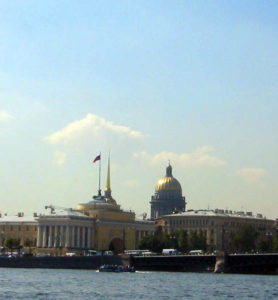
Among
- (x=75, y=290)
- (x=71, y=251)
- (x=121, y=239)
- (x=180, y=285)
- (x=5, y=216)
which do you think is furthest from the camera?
(x=5, y=216)

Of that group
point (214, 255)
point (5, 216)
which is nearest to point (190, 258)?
point (214, 255)

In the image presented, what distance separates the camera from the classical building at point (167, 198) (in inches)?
7559

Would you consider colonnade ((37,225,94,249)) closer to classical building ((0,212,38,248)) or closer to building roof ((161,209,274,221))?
classical building ((0,212,38,248))

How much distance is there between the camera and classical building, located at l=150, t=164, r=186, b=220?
192000mm

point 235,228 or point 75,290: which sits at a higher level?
point 235,228

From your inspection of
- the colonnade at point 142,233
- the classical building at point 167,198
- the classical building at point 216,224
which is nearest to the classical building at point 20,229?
the colonnade at point 142,233

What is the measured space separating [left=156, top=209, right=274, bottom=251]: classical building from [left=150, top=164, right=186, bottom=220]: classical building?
749 inches

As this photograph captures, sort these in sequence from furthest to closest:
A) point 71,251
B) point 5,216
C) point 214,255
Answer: point 5,216 → point 71,251 → point 214,255

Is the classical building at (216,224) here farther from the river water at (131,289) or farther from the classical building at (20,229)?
the river water at (131,289)

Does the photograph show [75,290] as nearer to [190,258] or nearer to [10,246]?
[190,258]

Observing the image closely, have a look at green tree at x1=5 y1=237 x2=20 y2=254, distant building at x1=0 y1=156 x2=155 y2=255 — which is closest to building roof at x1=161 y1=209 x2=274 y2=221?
distant building at x1=0 y1=156 x2=155 y2=255

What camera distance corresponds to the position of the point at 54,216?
144m

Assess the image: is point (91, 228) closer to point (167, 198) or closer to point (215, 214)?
point (215, 214)

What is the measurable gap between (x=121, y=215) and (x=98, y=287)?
77.9 metres
